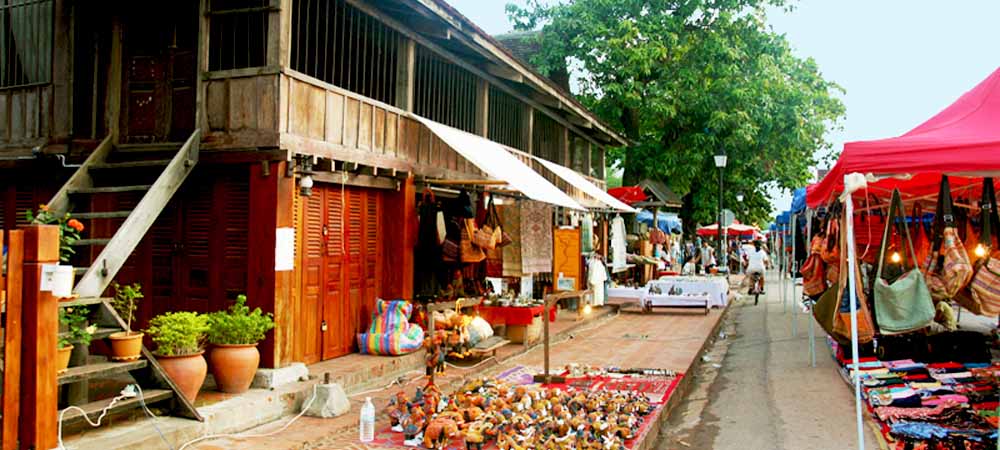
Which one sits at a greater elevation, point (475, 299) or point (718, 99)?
point (718, 99)

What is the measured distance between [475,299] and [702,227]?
30.5 m

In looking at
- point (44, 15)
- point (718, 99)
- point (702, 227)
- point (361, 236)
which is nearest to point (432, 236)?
point (361, 236)

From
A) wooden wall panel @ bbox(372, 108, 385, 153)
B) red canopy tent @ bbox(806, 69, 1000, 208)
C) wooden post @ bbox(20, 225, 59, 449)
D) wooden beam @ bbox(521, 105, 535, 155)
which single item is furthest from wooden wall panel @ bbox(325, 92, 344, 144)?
wooden beam @ bbox(521, 105, 535, 155)

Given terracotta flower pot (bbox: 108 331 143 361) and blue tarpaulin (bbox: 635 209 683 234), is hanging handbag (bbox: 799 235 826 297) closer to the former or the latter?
terracotta flower pot (bbox: 108 331 143 361)

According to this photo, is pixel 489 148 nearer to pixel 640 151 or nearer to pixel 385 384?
pixel 385 384

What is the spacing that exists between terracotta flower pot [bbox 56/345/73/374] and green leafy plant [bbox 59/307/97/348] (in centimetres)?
5

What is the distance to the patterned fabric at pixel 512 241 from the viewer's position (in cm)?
1289

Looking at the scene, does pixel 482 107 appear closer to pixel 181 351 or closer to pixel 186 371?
pixel 181 351

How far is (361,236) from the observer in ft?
33.0

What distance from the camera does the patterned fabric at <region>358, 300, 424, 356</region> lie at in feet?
32.0

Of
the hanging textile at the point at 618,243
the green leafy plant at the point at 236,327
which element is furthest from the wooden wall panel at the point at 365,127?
the hanging textile at the point at 618,243

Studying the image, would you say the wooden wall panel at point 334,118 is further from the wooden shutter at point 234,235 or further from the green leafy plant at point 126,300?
the green leafy plant at point 126,300

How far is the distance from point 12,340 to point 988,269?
A: 25.9 ft

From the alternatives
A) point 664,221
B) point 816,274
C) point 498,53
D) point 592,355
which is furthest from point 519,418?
point 664,221
